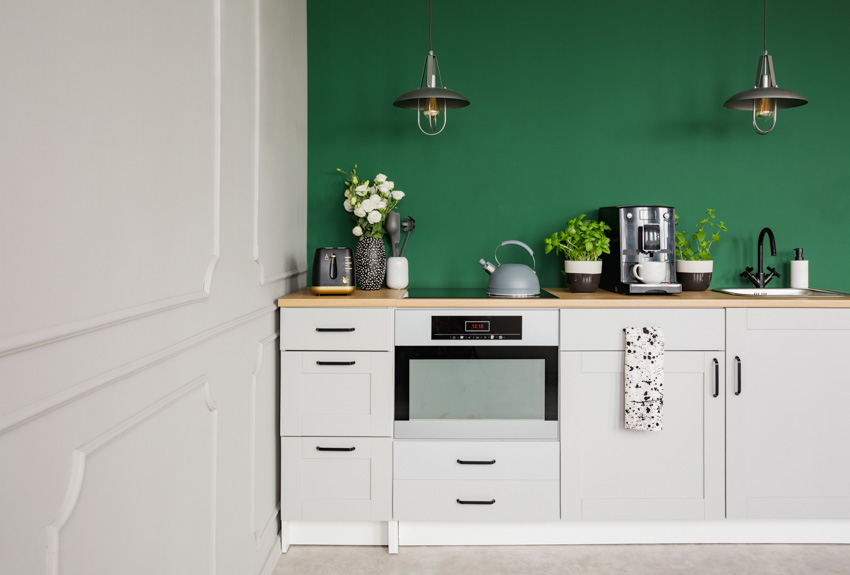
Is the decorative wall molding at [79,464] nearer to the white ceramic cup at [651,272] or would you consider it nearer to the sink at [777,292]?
the white ceramic cup at [651,272]

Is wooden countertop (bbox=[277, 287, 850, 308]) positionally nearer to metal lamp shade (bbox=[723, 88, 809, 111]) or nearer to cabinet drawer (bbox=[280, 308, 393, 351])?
cabinet drawer (bbox=[280, 308, 393, 351])

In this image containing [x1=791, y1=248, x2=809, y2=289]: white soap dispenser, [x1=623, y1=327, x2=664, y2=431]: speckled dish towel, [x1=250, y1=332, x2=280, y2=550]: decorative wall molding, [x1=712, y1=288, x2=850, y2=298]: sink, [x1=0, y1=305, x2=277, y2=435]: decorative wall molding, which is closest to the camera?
[x1=0, y1=305, x2=277, y2=435]: decorative wall molding

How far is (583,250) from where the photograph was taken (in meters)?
2.69

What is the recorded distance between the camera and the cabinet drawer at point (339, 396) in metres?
2.36

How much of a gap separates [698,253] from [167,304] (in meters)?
2.42

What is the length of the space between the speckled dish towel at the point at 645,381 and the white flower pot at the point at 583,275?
382 mm

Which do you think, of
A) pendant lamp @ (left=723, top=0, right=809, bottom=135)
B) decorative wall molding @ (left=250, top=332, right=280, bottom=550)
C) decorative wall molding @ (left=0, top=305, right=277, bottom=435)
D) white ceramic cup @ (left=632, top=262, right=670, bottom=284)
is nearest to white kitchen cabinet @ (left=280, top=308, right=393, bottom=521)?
decorative wall molding @ (left=250, top=332, right=280, bottom=550)

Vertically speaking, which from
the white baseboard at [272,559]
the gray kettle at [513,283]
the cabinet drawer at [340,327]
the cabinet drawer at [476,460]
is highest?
the gray kettle at [513,283]

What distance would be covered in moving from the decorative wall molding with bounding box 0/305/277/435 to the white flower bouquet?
1.11 m

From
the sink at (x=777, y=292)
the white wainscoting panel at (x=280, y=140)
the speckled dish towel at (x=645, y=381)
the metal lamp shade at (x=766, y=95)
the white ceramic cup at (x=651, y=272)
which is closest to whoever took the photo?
the white wainscoting panel at (x=280, y=140)

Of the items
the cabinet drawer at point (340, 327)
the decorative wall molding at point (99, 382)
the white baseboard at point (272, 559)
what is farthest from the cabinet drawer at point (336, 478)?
the decorative wall molding at point (99, 382)

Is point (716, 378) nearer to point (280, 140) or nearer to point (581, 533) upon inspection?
point (581, 533)

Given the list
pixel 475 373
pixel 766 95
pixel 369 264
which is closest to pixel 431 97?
pixel 369 264

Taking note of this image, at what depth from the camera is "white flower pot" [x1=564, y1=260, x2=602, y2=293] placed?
2633 mm
